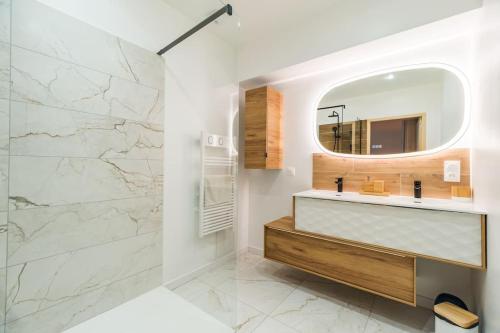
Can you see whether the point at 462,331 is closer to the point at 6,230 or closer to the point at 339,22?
the point at 339,22

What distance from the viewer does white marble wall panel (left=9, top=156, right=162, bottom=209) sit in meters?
1.20

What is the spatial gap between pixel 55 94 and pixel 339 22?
220 centimetres

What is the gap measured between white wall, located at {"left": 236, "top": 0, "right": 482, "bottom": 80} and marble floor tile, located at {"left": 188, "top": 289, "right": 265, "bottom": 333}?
7.43 ft

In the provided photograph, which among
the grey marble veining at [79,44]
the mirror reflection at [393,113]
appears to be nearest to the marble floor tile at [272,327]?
the mirror reflection at [393,113]

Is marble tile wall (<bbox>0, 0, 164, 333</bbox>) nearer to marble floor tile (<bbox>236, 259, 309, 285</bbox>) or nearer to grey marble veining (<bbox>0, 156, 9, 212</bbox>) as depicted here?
grey marble veining (<bbox>0, 156, 9, 212</bbox>)

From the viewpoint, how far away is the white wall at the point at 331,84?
164 centimetres

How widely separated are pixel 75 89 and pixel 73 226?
2.89ft

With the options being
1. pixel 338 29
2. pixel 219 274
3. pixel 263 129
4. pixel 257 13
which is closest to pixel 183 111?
pixel 263 129

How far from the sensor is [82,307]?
4.55ft

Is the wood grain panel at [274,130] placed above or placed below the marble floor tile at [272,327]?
above

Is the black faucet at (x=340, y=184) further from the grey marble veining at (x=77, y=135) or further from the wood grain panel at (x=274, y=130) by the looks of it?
the grey marble veining at (x=77, y=135)

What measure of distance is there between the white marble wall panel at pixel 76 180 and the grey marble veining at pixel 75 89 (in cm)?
35

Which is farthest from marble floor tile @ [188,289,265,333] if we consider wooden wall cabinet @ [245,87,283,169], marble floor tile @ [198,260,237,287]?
wooden wall cabinet @ [245,87,283,169]

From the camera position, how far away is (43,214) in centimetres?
126
